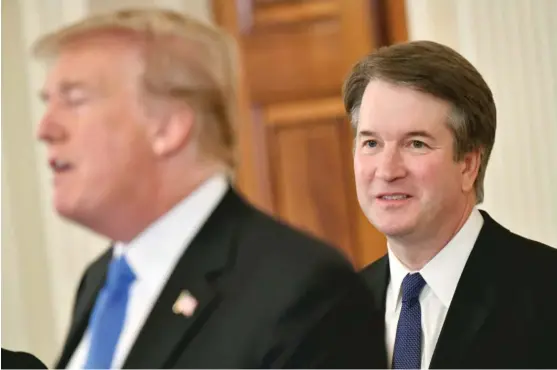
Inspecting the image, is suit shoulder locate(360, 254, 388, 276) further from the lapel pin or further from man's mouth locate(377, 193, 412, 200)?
the lapel pin

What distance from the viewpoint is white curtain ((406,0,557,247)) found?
3.19 ft

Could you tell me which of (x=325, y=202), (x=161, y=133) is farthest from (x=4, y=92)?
(x=325, y=202)

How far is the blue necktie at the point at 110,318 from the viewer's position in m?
0.82

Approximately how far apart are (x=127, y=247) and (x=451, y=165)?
1.42ft

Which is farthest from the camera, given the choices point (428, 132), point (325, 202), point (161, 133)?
point (325, 202)

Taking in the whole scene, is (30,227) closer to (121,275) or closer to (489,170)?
(121,275)

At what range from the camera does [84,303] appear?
36.7 inches

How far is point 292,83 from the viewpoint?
100cm

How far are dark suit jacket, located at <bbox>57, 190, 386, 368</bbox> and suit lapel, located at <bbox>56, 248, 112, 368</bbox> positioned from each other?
0.49ft

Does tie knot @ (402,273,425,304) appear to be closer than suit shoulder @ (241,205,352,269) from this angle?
No

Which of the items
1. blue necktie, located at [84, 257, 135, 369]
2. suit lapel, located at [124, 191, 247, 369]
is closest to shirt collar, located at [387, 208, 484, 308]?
suit lapel, located at [124, 191, 247, 369]

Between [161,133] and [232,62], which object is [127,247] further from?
[232,62]

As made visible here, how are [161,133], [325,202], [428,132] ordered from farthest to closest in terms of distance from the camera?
1. [325,202]
2. [428,132]
3. [161,133]

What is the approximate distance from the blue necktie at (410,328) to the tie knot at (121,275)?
37 centimetres
